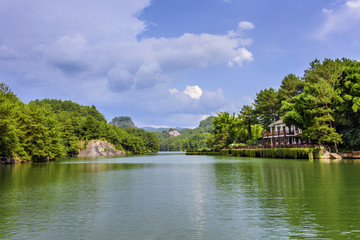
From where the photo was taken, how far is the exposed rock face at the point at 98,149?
138 metres

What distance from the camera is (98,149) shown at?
14400 cm

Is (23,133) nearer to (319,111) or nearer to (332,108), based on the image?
(319,111)

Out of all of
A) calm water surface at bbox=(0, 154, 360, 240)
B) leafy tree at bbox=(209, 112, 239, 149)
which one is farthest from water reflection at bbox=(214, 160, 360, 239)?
leafy tree at bbox=(209, 112, 239, 149)

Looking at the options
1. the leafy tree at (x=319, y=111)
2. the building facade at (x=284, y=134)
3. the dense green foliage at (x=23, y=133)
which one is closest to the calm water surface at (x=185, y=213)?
the dense green foliage at (x=23, y=133)

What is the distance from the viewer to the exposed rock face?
454 ft

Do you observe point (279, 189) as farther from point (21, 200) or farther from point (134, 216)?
point (21, 200)

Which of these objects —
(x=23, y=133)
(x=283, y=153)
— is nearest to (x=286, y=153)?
(x=283, y=153)

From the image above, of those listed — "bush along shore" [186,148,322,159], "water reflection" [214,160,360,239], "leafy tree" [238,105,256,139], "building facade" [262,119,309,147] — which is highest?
"leafy tree" [238,105,256,139]

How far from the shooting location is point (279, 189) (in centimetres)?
2066

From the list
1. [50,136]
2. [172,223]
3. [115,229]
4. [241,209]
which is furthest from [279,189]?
[50,136]

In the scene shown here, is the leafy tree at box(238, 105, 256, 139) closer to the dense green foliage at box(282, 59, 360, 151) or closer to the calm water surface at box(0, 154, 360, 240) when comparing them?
the dense green foliage at box(282, 59, 360, 151)

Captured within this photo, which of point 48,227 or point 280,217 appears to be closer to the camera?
point 48,227

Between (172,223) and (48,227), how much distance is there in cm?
495

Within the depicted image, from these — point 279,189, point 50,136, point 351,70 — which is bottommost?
point 279,189
